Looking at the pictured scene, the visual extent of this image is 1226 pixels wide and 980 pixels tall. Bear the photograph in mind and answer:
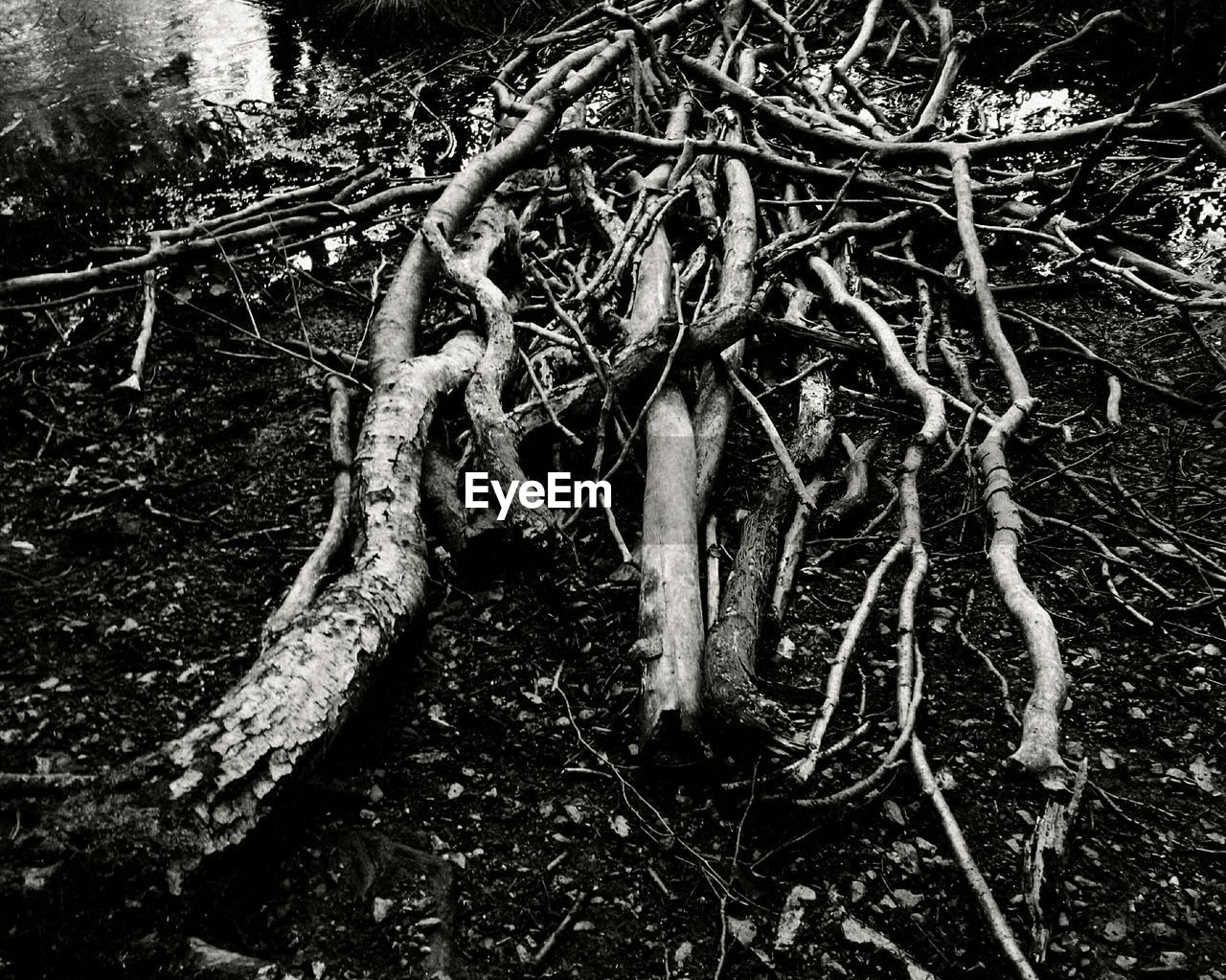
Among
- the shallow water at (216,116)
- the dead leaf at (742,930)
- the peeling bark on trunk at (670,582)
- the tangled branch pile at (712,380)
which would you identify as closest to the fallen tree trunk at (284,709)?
the tangled branch pile at (712,380)

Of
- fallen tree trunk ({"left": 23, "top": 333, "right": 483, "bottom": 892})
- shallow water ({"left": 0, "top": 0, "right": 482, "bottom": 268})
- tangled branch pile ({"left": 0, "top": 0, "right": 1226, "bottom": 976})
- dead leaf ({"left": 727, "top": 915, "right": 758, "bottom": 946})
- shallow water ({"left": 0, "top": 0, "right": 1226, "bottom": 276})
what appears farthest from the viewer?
shallow water ({"left": 0, "top": 0, "right": 482, "bottom": 268})

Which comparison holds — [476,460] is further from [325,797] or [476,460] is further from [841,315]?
[841,315]

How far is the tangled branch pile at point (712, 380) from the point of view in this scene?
208 centimetres

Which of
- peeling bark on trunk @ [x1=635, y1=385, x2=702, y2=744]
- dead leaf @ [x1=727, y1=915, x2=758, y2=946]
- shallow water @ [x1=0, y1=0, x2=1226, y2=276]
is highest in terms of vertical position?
shallow water @ [x1=0, y1=0, x2=1226, y2=276]

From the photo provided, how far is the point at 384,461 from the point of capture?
2643 mm

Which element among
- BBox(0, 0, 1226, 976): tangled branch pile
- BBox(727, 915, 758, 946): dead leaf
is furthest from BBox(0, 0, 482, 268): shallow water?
BBox(727, 915, 758, 946): dead leaf

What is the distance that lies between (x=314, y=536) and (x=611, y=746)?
134 cm

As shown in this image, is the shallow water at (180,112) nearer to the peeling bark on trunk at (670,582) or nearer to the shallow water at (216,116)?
the shallow water at (216,116)

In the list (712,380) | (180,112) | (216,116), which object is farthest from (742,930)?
(180,112)

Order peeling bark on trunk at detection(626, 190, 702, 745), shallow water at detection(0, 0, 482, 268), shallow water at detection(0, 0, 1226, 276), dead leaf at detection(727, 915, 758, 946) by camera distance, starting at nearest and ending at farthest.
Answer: dead leaf at detection(727, 915, 758, 946), peeling bark on trunk at detection(626, 190, 702, 745), shallow water at detection(0, 0, 1226, 276), shallow water at detection(0, 0, 482, 268)

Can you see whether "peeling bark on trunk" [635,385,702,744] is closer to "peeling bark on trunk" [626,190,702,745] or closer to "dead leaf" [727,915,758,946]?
"peeling bark on trunk" [626,190,702,745]

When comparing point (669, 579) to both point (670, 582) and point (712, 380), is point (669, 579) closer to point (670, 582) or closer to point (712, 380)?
point (670, 582)

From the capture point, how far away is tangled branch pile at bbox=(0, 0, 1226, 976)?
6.83ft

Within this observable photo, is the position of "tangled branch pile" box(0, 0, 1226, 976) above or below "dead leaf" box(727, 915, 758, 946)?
above
